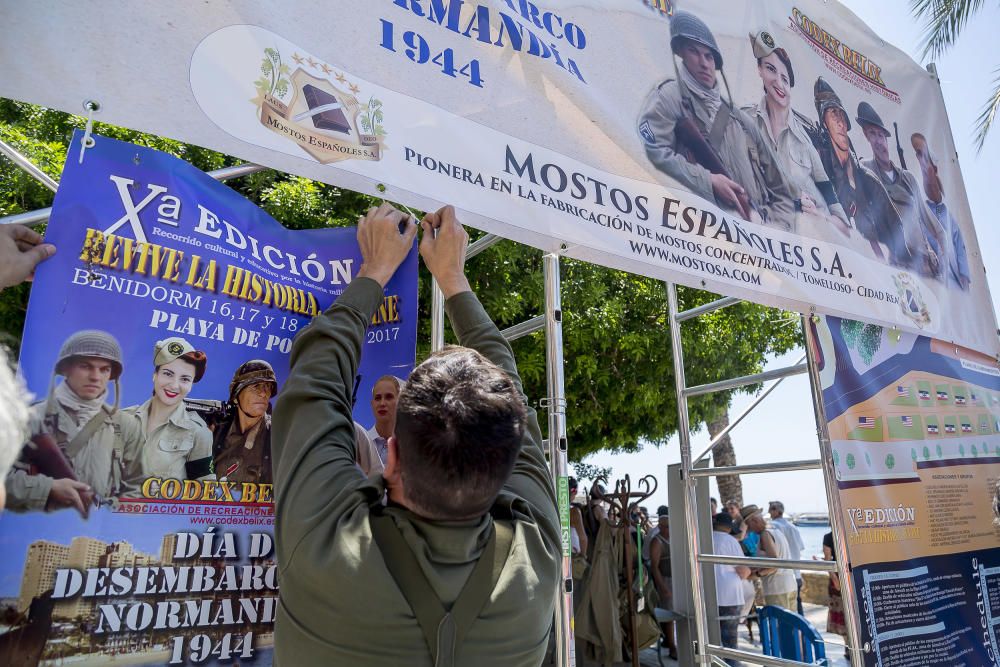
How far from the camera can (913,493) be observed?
345 centimetres

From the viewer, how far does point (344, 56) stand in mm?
1986

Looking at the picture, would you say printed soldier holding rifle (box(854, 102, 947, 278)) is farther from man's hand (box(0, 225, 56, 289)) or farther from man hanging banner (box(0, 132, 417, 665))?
man's hand (box(0, 225, 56, 289))

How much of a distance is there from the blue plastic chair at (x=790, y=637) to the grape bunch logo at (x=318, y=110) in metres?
3.46

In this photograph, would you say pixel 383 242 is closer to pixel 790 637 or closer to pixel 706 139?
pixel 706 139

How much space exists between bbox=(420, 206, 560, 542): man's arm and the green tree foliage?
311 cm

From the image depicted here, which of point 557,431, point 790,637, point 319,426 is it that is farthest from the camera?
point 790,637

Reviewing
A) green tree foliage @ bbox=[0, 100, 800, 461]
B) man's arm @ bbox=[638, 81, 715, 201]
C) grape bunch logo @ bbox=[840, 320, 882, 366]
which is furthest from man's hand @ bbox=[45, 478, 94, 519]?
green tree foliage @ bbox=[0, 100, 800, 461]

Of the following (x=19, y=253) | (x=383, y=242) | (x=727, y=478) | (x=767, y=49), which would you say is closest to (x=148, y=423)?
(x=19, y=253)

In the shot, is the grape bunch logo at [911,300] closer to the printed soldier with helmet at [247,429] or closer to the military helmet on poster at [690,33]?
the military helmet on poster at [690,33]

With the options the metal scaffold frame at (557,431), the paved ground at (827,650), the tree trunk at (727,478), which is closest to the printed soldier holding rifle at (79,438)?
the metal scaffold frame at (557,431)

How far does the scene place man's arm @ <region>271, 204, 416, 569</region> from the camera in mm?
1150

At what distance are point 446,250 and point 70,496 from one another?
1061 millimetres

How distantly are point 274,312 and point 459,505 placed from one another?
3.25 ft

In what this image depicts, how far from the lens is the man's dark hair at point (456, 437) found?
108 cm
